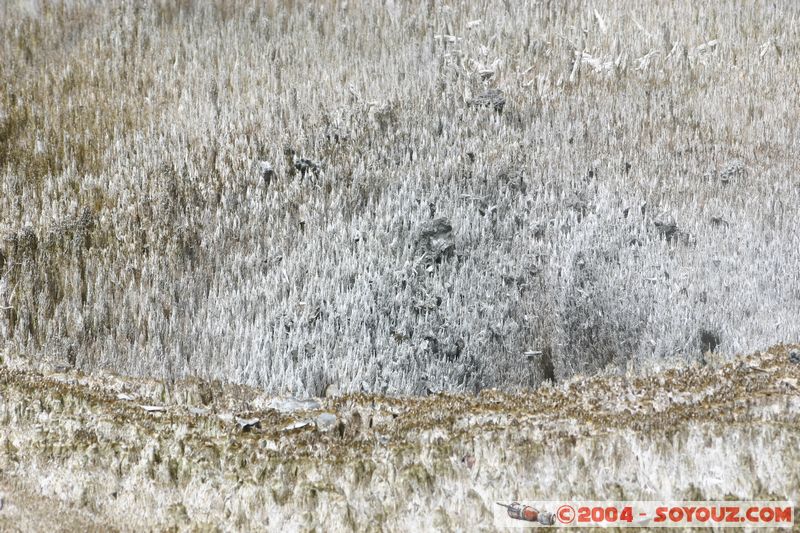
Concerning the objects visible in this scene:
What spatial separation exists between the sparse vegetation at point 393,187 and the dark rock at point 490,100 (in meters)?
0.07

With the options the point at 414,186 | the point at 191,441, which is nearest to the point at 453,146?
the point at 414,186

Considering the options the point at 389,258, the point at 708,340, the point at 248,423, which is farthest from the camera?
the point at 389,258

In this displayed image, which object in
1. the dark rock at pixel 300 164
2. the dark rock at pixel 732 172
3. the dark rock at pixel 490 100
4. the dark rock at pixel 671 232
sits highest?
the dark rock at pixel 490 100

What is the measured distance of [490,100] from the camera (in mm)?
15367

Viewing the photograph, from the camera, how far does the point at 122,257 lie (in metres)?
14.2

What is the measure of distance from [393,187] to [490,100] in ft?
9.32

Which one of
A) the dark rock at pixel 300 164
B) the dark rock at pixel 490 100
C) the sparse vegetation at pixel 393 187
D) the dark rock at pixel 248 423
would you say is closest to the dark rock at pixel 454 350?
the sparse vegetation at pixel 393 187

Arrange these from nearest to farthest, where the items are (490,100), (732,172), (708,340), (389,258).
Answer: (708,340) < (389,258) < (732,172) < (490,100)

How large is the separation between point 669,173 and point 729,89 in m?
2.60

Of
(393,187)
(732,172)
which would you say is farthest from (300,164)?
(732,172)

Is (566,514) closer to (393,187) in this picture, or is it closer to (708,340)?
(708,340)

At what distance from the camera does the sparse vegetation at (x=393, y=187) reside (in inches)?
538

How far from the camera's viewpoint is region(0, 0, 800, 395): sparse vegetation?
44.8 ft

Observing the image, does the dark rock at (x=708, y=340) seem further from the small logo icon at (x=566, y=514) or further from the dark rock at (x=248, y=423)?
the dark rock at (x=248, y=423)
